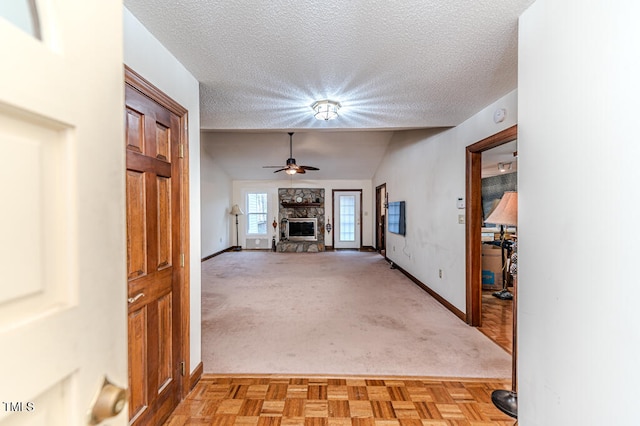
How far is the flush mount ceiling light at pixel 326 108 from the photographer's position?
8.13ft

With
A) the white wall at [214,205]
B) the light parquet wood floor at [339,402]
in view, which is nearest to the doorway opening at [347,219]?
the white wall at [214,205]

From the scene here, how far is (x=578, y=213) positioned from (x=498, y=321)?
103 inches

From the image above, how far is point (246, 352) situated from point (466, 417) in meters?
1.72

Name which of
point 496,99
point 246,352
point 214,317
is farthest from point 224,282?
point 496,99

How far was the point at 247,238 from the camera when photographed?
28.7ft

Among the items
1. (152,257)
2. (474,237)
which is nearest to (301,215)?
(474,237)

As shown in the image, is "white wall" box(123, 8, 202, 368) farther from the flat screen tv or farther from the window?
the window

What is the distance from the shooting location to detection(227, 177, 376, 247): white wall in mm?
8703

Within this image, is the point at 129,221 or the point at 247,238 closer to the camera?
the point at 129,221

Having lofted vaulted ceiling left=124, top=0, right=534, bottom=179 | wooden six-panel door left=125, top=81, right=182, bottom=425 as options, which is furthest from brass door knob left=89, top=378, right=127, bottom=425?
lofted vaulted ceiling left=124, top=0, right=534, bottom=179

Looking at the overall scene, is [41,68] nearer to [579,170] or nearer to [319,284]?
[579,170]

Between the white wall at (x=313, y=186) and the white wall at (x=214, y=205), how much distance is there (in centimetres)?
34

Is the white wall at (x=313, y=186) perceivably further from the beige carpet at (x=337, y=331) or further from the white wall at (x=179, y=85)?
the white wall at (x=179, y=85)

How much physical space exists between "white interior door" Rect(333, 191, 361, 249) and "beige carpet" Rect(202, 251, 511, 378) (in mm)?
3548
